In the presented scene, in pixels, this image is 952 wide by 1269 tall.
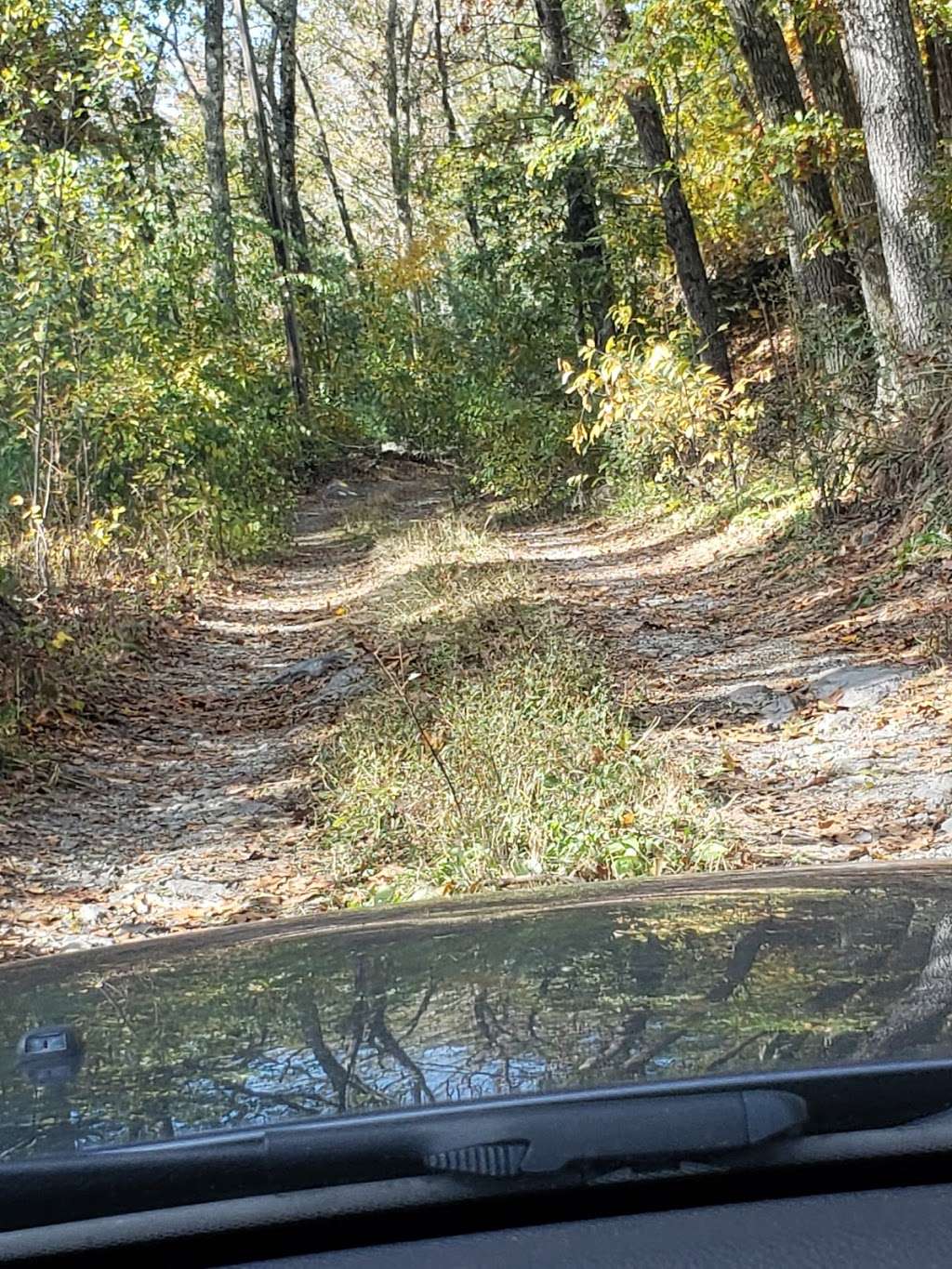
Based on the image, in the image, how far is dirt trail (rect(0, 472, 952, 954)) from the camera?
20.6 ft

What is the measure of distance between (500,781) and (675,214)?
14.1m

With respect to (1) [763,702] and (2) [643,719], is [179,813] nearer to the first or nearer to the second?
(2) [643,719]

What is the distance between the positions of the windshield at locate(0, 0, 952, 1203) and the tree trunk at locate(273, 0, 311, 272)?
3.72 m

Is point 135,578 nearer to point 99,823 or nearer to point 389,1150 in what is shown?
point 99,823

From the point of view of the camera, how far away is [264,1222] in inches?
59.4

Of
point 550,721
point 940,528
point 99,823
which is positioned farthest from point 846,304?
point 99,823

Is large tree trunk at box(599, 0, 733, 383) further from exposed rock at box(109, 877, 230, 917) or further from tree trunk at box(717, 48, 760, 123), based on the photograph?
exposed rock at box(109, 877, 230, 917)

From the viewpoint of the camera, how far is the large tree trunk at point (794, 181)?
14.2m

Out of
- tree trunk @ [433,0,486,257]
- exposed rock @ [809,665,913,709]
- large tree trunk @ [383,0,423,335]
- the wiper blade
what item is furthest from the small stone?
large tree trunk @ [383,0,423,335]

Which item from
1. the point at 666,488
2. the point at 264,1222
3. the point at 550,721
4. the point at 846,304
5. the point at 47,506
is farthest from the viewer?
the point at 666,488

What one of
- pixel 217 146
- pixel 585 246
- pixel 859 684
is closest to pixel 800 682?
pixel 859 684

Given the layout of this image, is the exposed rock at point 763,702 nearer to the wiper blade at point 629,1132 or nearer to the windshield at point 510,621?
the windshield at point 510,621

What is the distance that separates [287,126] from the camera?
32531 mm

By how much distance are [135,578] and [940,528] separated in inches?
295
